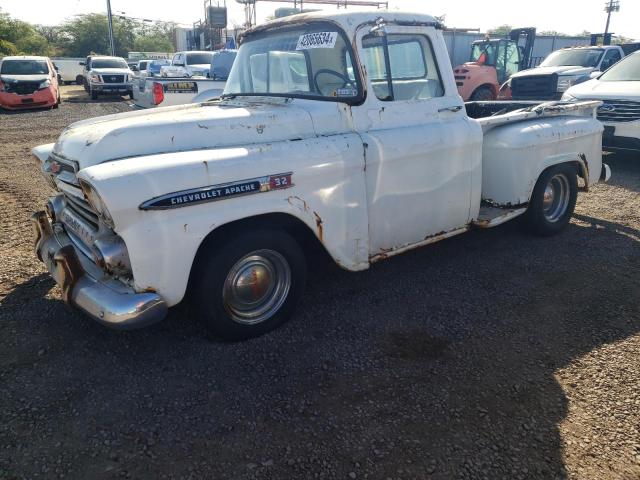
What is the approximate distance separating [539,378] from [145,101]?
26.1ft

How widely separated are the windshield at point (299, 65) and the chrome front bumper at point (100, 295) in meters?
1.91

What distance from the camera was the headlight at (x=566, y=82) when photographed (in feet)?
41.6

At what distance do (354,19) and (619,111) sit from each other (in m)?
6.23

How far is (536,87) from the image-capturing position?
12.9 meters

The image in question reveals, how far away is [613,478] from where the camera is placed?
7.47ft

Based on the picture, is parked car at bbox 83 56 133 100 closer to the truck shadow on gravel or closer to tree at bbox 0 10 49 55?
the truck shadow on gravel

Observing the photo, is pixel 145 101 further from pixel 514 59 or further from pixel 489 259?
pixel 514 59

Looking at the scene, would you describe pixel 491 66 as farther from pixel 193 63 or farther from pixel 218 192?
pixel 218 192

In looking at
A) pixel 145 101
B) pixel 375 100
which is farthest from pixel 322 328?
pixel 145 101

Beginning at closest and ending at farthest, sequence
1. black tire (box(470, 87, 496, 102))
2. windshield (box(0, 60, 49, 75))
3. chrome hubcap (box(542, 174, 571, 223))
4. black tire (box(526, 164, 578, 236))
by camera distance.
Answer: black tire (box(526, 164, 578, 236)) → chrome hubcap (box(542, 174, 571, 223)) → black tire (box(470, 87, 496, 102)) → windshield (box(0, 60, 49, 75))

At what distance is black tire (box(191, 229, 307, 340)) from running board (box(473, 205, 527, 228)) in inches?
73.9

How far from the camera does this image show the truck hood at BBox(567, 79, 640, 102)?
781cm

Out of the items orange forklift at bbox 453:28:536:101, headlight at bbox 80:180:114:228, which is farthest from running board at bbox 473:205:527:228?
orange forklift at bbox 453:28:536:101

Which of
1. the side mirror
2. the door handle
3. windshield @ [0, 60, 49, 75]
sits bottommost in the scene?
the door handle
